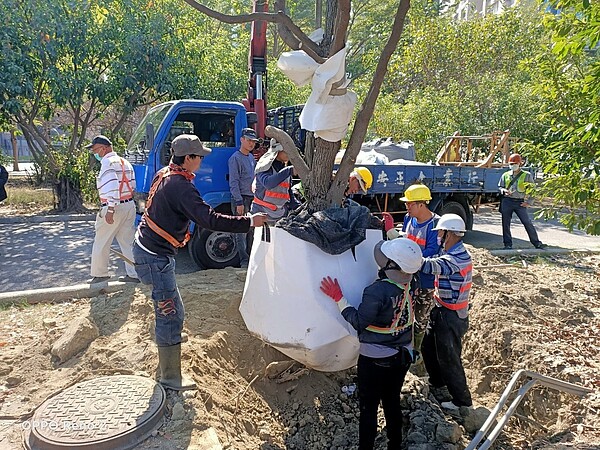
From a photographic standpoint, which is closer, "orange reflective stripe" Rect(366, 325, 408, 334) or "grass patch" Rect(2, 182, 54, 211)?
"orange reflective stripe" Rect(366, 325, 408, 334)

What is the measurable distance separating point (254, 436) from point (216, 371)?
A: 61 cm

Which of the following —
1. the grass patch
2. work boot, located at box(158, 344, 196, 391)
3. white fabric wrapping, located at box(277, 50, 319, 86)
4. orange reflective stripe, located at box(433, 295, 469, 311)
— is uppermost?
white fabric wrapping, located at box(277, 50, 319, 86)

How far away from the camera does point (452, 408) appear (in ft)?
12.4

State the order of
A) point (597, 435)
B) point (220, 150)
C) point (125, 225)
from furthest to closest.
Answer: point (220, 150) → point (125, 225) → point (597, 435)

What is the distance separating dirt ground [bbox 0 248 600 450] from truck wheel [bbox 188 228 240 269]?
1.20 metres

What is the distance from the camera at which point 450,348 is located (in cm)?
367

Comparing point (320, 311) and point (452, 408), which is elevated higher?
point (320, 311)

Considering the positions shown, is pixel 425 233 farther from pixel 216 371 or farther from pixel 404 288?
pixel 216 371

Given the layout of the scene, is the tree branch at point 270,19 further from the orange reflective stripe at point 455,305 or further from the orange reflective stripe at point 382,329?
the orange reflective stripe at point 455,305

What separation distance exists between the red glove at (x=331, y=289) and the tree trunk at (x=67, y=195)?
33.5 feet

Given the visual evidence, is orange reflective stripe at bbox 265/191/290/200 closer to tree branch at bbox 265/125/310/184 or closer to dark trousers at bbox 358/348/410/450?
tree branch at bbox 265/125/310/184

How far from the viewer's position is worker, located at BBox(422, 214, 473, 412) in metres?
3.48

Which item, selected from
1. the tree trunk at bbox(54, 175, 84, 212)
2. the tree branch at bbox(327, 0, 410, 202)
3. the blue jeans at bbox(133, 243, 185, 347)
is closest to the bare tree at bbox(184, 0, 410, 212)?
the tree branch at bbox(327, 0, 410, 202)

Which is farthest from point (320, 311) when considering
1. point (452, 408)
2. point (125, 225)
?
point (125, 225)
